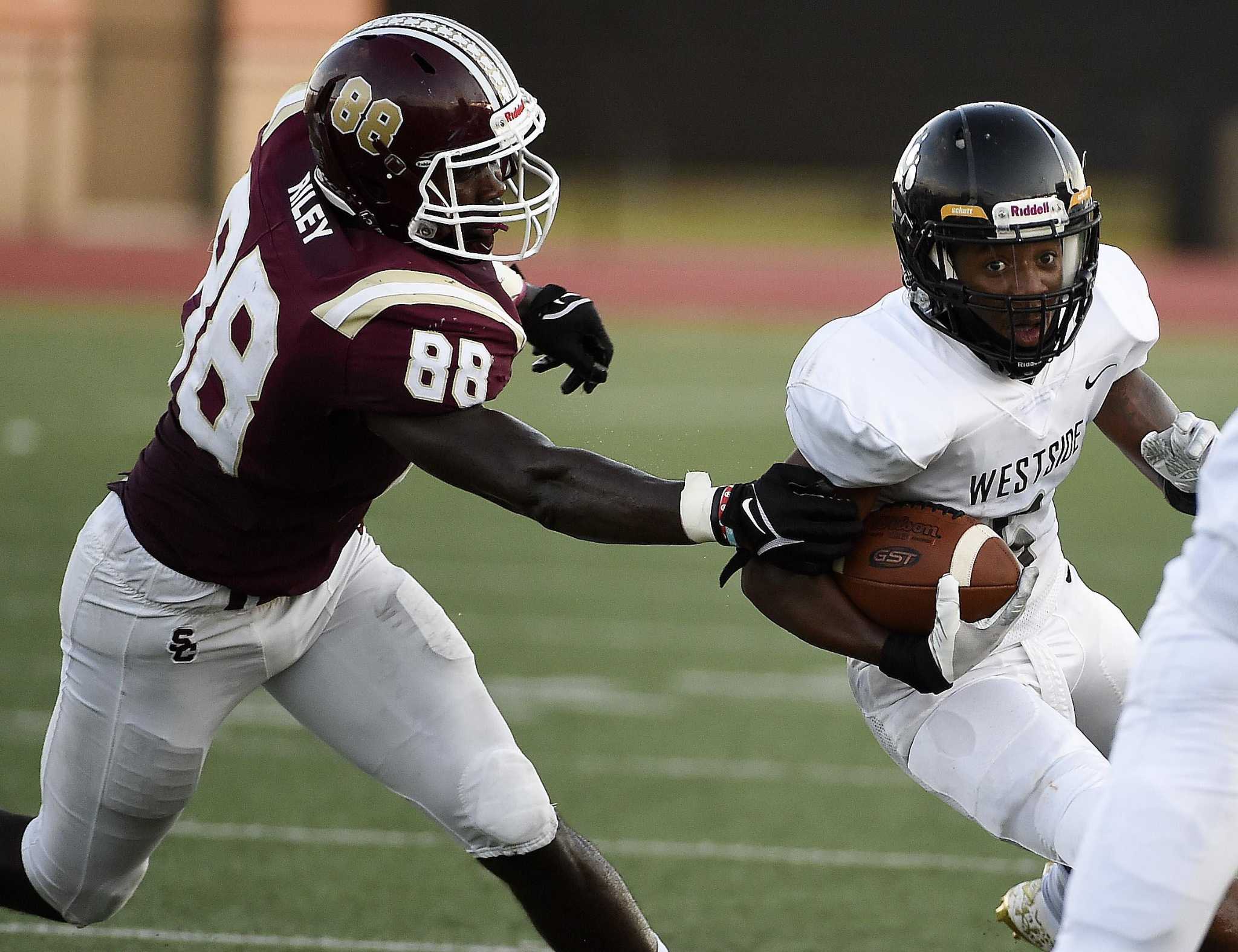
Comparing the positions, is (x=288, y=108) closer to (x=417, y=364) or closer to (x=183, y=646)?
(x=417, y=364)

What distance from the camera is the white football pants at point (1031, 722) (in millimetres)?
2719

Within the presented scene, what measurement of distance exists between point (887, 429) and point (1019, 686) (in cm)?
50

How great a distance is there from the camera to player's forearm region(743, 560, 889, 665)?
281cm

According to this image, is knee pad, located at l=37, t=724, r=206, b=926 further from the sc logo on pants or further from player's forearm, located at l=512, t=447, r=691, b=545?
player's forearm, located at l=512, t=447, r=691, b=545

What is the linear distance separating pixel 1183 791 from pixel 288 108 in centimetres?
210

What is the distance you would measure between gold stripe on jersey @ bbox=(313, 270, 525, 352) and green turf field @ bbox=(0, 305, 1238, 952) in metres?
1.00

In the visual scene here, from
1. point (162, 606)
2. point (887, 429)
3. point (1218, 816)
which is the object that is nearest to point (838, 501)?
point (887, 429)

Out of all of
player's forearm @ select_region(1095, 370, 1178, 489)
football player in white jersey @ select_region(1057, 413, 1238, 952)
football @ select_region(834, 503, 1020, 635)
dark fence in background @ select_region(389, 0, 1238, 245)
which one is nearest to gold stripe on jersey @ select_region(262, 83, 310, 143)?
football @ select_region(834, 503, 1020, 635)

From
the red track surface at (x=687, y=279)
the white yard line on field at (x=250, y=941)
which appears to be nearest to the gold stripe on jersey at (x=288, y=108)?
the white yard line on field at (x=250, y=941)

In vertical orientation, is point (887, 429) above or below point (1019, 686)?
above

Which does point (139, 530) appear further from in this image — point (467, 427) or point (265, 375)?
point (467, 427)

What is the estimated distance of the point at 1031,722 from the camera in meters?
2.82

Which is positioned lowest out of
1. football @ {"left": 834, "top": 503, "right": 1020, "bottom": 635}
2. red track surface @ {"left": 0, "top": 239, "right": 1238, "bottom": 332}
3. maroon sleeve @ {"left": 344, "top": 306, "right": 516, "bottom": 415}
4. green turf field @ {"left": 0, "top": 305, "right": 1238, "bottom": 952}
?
red track surface @ {"left": 0, "top": 239, "right": 1238, "bottom": 332}

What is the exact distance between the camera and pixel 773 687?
235 inches
